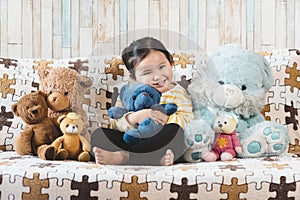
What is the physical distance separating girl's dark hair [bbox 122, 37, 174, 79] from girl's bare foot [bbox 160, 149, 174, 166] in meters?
0.31

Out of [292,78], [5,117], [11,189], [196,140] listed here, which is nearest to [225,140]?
[196,140]

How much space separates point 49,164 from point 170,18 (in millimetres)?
1254

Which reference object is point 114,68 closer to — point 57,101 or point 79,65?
point 79,65

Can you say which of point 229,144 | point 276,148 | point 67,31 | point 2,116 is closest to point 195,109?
point 229,144

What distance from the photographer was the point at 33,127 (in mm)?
1998

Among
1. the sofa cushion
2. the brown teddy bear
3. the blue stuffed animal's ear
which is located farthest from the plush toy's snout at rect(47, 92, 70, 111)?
the blue stuffed animal's ear

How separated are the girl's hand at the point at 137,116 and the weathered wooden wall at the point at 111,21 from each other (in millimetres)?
942

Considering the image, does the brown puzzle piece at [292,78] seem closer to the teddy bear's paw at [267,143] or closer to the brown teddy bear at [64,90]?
the teddy bear's paw at [267,143]

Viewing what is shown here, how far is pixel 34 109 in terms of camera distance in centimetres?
197

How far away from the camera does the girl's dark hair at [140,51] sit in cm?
195

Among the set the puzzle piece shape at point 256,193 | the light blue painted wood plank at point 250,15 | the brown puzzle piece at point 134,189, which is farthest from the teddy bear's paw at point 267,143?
the light blue painted wood plank at point 250,15

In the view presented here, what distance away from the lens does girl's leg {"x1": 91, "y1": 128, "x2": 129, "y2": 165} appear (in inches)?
69.8

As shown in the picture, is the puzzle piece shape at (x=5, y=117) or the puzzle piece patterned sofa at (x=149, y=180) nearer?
the puzzle piece patterned sofa at (x=149, y=180)

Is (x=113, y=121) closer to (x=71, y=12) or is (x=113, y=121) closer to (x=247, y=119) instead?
(x=247, y=119)
